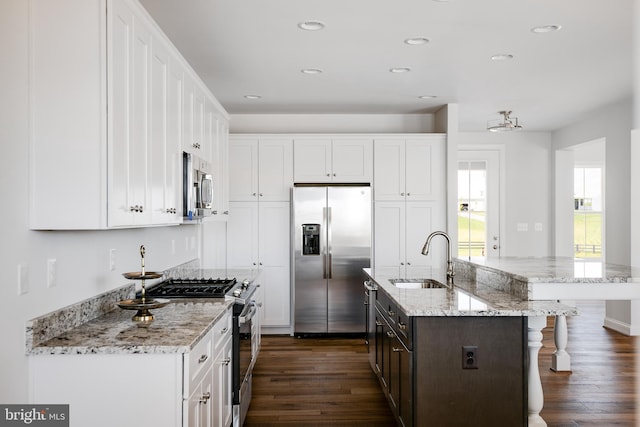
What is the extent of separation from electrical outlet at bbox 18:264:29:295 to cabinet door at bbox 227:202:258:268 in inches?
161

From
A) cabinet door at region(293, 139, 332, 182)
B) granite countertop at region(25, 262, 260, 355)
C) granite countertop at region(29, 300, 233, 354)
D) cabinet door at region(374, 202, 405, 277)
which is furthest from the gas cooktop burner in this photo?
cabinet door at region(374, 202, 405, 277)

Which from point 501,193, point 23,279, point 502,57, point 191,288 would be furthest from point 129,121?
point 501,193

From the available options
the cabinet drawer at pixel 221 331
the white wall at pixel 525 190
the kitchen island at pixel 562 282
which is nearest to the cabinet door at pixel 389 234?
the white wall at pixel 525 190

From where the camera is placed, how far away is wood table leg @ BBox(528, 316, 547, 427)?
2830mm

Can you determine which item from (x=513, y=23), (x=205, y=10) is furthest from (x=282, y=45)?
(x=513, y=23)

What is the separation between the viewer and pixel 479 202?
7.77m

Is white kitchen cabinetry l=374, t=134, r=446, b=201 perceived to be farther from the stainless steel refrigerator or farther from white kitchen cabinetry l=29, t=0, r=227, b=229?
white kitchen cabinetry l=29, t=0, r=227, b=229

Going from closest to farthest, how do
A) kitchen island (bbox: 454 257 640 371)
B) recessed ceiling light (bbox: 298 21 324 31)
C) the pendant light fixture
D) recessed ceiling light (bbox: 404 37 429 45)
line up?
kitchen island (bbox: 454 257 640 371)
recessed ceiling light (bbox: 298 21 324 31)
recessed ceiling light (bbox: 404 37 429 45)
the pendant light fixture

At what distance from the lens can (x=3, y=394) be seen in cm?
188

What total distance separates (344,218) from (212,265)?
1633 mm

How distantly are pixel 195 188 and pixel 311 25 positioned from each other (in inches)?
52.7

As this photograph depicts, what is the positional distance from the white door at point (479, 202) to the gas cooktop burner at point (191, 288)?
4.81 m

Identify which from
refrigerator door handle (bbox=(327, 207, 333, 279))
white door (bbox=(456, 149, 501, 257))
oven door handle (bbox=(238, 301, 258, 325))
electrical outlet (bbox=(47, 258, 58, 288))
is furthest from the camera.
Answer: white door (bbox=(456, 149, 501, 257))

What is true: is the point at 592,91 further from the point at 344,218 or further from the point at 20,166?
the point at 20,166
